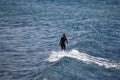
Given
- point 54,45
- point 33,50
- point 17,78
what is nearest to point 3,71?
point 17,78

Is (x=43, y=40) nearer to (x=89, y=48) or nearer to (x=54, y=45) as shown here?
(x=54, y=45)

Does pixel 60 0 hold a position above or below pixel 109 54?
above

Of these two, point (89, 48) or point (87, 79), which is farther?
point (89, 48)

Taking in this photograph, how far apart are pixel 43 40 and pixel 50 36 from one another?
2.04 m

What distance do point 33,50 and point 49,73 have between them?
22.3 ft

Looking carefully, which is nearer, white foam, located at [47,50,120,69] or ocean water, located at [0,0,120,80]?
ocean water, located at [0,0,120,80]

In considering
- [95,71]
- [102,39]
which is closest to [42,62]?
[95,71]

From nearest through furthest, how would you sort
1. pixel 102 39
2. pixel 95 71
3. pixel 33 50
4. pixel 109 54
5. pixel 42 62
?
pixel 95 71 < pixel 42 62 < pixel 109 54 < pixel 33 50 < pixel 102 39

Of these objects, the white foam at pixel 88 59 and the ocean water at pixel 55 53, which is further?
the white foam at pixel 88 59

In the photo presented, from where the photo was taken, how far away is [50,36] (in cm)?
2444

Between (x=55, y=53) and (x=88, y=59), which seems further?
(x=55, y=53)

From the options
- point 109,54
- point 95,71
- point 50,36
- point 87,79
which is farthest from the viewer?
point 50,36

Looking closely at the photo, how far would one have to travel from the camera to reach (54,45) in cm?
2080

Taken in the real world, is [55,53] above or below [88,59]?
above
